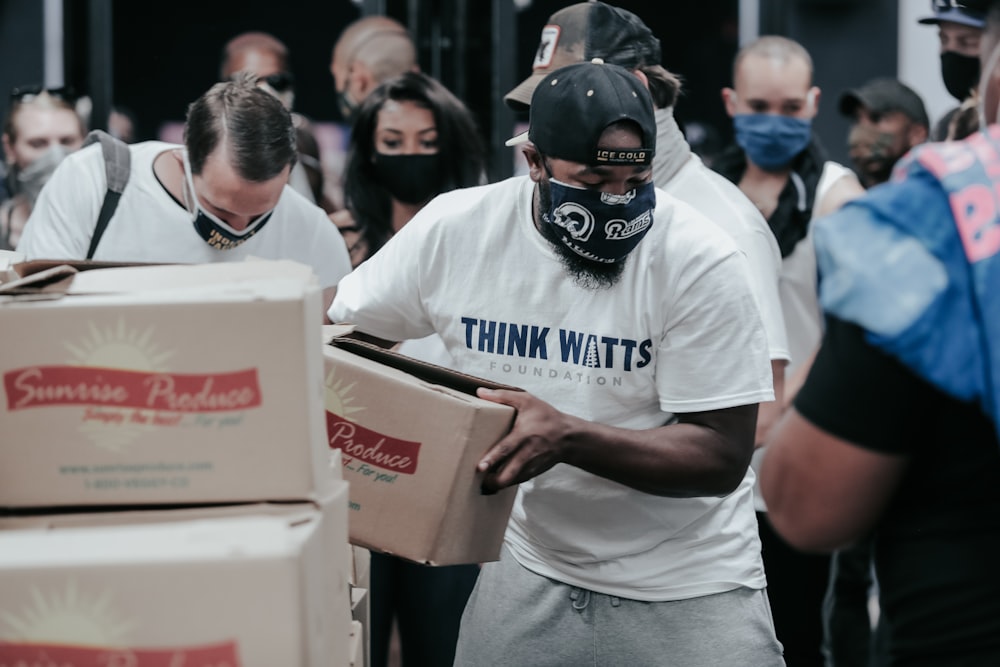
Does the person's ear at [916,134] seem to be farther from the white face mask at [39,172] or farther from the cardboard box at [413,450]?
the cardboard box at [413,450]

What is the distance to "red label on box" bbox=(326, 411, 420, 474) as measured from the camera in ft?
7.35

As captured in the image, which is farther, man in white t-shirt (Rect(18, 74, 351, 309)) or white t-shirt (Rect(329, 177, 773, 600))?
man in white t-shirt (Rect(18, 74, 351, 309))

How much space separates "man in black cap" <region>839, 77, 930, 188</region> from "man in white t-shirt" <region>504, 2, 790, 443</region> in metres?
2.08

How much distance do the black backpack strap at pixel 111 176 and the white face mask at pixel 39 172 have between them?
1.59 metres

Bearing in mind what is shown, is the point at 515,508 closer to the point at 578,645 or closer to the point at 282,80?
the point at 578,645

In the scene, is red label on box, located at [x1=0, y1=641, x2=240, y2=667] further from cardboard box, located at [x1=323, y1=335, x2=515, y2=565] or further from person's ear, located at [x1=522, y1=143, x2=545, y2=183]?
person's ear, located at [x1=522, y1=143, x2=545, y2=183]

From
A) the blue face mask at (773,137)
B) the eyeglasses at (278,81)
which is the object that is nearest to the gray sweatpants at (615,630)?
the blue face mask at (773,137)

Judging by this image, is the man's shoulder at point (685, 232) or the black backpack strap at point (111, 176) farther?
the black backpack strap at point (111, 176)

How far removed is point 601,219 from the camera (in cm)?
239

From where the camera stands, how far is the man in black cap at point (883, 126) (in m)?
Answer: 5.24

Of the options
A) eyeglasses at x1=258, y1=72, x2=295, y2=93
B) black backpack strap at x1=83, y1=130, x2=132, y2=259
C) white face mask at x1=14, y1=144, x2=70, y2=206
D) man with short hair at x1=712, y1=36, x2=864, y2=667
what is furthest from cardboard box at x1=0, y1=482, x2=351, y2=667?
eyeglasses at x1=258, y1=72, x2=295, y2=93

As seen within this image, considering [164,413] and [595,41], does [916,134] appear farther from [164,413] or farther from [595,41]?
[164,413]

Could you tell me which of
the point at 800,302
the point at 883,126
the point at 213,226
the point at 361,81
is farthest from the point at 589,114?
the point at 883,126

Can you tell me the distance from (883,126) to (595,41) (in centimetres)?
236
